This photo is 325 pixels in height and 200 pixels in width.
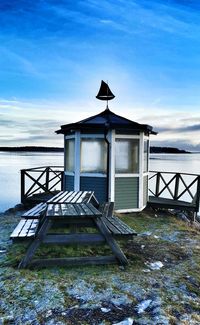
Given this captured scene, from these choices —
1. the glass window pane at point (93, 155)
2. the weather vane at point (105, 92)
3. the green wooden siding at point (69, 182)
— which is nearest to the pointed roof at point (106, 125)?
the glass window pane at point (93, 155)

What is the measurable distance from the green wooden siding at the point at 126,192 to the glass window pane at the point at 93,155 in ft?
1.97

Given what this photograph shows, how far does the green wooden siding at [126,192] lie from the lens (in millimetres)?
8023

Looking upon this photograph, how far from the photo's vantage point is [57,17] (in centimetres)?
972

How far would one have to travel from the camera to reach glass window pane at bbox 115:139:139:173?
26.5 ft

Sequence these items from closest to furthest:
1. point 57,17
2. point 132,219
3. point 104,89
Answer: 1. point 132,219
2. point 104,89
3. point 57,17

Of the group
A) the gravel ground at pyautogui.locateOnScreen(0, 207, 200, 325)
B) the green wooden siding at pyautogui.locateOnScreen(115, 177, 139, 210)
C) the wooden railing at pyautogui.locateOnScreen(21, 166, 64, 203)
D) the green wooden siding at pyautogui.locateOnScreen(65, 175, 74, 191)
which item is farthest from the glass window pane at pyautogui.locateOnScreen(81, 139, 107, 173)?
the gravel ground at pyautogui.locateOnScreen(0, 207, 200, 325)

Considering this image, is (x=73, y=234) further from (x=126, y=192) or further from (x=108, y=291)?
(x=126, y=192)

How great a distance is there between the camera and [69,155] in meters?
8.70

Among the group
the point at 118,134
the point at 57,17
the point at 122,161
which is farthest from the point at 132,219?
the point at 57,17

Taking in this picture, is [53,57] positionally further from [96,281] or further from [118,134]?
[96,281]

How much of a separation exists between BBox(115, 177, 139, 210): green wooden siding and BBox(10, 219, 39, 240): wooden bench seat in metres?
3.65

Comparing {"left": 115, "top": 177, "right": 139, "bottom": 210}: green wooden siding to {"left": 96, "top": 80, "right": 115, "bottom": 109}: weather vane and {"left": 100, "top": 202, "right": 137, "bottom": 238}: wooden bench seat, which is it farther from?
{"left": 100, "top": 202, "right": 137, "bottom": 238}: wooden bench seat

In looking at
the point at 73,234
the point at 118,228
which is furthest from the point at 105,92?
the point at 73,234

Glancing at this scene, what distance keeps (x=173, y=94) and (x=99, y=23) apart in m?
6.06
